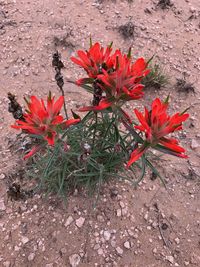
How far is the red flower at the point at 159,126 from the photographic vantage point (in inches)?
63.0

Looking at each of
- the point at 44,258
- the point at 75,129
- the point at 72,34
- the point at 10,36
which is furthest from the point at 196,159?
the point at 10,36

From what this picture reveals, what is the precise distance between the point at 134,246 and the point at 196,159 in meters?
1.11

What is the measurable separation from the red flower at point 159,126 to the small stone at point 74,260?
108 cm

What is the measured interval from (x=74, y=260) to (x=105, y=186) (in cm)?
66

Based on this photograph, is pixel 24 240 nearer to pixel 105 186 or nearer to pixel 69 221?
pixel 69 221

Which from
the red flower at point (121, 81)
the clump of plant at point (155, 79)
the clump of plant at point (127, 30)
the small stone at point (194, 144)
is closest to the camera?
the red flower at point (121, 81)

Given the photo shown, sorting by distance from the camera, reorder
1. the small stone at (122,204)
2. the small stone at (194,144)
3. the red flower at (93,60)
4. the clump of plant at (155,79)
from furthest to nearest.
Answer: the clump of plant at (155,79), the small stone at (194,144), the small stone at (122,204), the red flower at (93,60)

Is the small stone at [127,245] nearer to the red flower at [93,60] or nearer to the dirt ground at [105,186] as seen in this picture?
the dirt ground at [105,186]

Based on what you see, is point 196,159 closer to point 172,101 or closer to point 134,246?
point 172,101

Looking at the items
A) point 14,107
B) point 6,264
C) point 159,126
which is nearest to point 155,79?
point 159,126

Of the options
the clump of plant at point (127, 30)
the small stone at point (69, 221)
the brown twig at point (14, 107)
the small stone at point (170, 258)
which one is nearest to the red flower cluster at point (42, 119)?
the brown twig at point (14, 107)

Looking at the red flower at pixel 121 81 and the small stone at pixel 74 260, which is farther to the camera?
the small stone at pixel 74 260

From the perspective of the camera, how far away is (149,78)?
354cm

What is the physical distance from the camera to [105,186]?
105 inches
